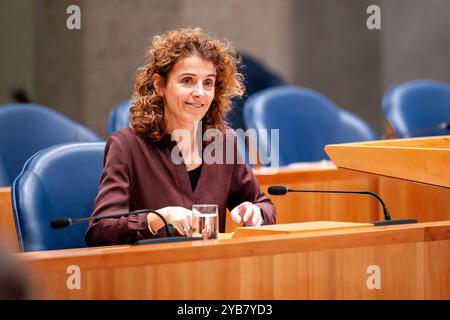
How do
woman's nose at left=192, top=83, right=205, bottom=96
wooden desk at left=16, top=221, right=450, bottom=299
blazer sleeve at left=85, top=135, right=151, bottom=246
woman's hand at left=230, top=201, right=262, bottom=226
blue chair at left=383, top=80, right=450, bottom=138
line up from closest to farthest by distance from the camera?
wooden desk at left=16, top=221, right=450, bottom=299 < blazer sleeve at left=85, top=135, right=151, bottom=246 < woman's hand at left=230, top=201, right=262, bottom=226 < woman's nose at left=192, top=83, right=205, bottom=96 < blue chair at left=383, top=80, right=450, bottom=138

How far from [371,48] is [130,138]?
3488mm

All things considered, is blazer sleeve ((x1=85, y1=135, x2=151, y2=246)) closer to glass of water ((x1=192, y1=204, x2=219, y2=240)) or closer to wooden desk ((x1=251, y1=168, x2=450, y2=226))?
glass of water ((x1=192, y1=204, x2=219, y2=240))

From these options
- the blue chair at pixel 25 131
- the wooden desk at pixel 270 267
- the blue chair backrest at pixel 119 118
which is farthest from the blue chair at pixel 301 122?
the wooden desk at pixel 270 267

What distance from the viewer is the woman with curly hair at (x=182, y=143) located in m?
2.24

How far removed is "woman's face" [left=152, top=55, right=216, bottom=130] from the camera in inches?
91.5

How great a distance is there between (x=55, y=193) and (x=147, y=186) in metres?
0.25

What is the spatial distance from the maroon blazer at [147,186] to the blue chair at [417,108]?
67.7 inches

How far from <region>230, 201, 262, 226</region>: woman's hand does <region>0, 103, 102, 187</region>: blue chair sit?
115cm

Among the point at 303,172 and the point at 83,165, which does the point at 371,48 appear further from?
the point at 83,165

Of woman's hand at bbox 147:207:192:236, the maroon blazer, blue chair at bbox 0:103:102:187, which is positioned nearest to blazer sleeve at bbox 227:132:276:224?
the maroon blazer
